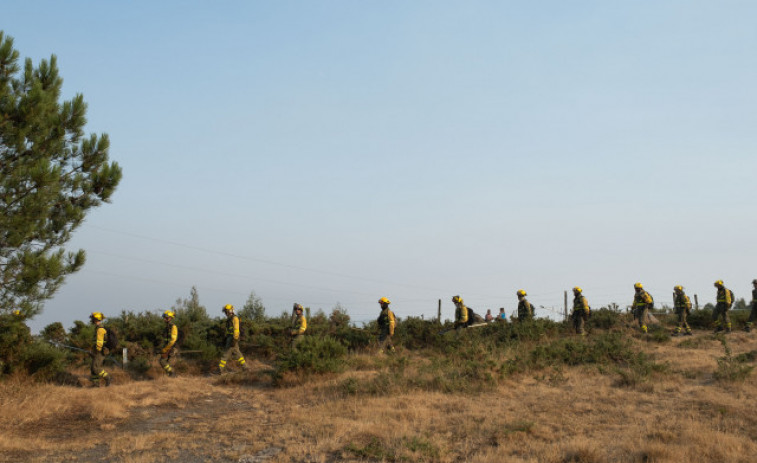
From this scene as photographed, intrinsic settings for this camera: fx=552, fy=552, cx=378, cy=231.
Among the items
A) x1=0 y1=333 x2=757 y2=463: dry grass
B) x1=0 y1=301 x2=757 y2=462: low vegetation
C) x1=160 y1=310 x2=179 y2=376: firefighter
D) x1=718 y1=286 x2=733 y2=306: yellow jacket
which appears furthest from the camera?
x1=718 y1=286 x2=733 y2=306: yellow jacket

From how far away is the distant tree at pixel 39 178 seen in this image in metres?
8.92

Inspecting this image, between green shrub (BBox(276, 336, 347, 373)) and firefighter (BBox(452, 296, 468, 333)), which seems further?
firefighter (BBox(452, 296, 468, 333))

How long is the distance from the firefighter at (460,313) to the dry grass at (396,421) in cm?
519

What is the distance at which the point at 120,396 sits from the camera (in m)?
11.2

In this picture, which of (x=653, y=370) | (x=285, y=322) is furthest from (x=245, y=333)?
(x=653, y=370)

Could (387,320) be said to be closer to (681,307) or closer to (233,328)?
(233,328)

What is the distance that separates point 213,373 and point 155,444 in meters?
6.85

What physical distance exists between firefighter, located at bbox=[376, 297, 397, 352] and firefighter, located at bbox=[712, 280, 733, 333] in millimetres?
11666

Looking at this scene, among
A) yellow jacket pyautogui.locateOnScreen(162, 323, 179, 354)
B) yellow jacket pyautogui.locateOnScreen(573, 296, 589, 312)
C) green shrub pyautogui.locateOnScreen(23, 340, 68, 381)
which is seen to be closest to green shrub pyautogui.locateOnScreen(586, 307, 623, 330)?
yellow jacket pyautogui.locateOnScreen(573, 296, 589, 312)

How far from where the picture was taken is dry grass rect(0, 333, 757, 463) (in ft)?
23.1

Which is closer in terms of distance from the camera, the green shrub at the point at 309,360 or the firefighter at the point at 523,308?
the green shrub at the point at 309,360

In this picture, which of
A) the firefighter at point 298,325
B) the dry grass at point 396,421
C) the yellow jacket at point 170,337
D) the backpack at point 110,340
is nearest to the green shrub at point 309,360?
the dry grass at point 396,421

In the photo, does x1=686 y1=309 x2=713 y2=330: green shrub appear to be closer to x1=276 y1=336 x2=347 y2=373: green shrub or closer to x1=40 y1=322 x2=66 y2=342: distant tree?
x1=276 y1=336 x2=347 y2=373: green shrub

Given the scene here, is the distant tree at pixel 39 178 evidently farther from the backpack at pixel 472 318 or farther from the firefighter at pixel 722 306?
the firefighter at pixel 722 306
